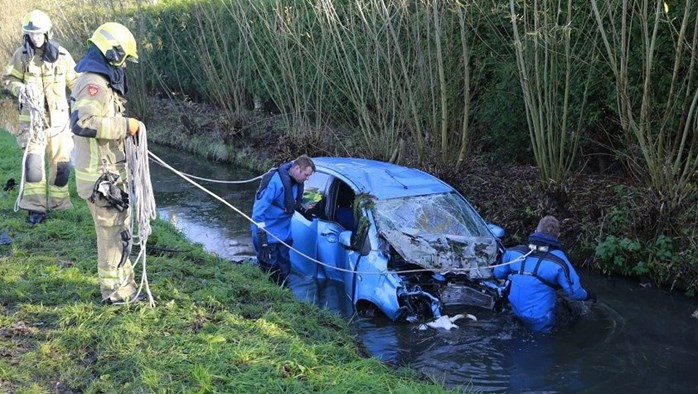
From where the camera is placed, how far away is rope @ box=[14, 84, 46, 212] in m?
7.97

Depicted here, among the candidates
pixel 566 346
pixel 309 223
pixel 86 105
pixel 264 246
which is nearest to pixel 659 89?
pixel 566 346

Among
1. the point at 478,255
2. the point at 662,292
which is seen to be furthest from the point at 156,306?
the point at 662,292

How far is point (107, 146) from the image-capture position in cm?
563

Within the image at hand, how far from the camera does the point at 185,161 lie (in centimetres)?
1916

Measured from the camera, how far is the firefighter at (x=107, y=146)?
17.4ft

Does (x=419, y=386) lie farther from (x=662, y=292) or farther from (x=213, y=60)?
(x=213, y=60)

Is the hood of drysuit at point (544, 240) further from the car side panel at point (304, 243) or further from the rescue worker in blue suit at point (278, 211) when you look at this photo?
the car side panel at point (304, 243)

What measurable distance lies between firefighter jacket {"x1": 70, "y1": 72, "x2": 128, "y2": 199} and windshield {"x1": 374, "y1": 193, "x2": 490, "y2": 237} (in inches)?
116

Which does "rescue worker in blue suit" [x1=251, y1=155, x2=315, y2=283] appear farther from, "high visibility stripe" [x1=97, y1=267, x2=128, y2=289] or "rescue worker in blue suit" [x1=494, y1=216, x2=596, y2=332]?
"rescue worker in blue suit" [x1=494, y1=216, x2=596, y2=332]

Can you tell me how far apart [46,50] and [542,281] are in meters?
6.09

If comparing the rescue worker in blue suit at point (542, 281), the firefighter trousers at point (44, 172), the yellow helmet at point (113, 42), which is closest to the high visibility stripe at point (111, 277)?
the yellow helmet at point (113, 42)

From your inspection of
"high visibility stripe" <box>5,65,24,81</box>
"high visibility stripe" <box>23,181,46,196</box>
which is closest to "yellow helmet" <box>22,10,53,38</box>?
"high visibility stripe" <box>5,65,24,81</box>

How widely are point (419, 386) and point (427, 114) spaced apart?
7.63 meters

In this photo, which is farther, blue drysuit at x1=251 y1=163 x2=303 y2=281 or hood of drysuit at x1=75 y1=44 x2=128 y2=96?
blue drysuit at x1=251 y1=163 x2=303 y2=281
